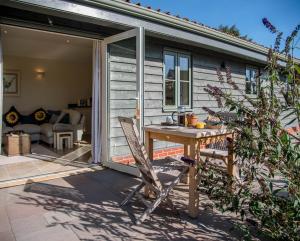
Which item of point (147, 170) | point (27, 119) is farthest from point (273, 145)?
point (27, 119)

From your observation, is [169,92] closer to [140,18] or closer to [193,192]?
[140,18]

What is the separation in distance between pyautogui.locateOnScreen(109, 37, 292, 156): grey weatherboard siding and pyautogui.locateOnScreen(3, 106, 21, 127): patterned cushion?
4167mm

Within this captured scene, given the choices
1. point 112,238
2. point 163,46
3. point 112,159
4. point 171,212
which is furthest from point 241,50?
point 112,238

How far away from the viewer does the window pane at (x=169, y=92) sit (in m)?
5.32

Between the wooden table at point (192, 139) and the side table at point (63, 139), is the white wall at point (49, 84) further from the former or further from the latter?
the wooden table at point (192, 139)

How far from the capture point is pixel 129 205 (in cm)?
287

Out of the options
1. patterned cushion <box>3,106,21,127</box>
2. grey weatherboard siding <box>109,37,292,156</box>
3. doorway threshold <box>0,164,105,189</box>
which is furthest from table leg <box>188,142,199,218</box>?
→ patterned cushion <box>3,106,21,127</box>

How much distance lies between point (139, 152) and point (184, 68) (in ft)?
11.3

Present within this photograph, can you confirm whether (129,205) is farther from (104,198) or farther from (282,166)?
(282,166)

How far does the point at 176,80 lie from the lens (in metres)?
5.46

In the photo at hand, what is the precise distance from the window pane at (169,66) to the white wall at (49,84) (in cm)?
468

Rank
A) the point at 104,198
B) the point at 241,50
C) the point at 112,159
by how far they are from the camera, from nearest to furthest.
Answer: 1. the point at 104,198
2. the point at 112,159
3. the point at 241,50

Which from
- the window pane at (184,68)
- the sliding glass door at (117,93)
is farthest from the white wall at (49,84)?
the sliding glass door at (117,93)

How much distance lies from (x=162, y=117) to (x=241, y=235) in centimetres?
319
